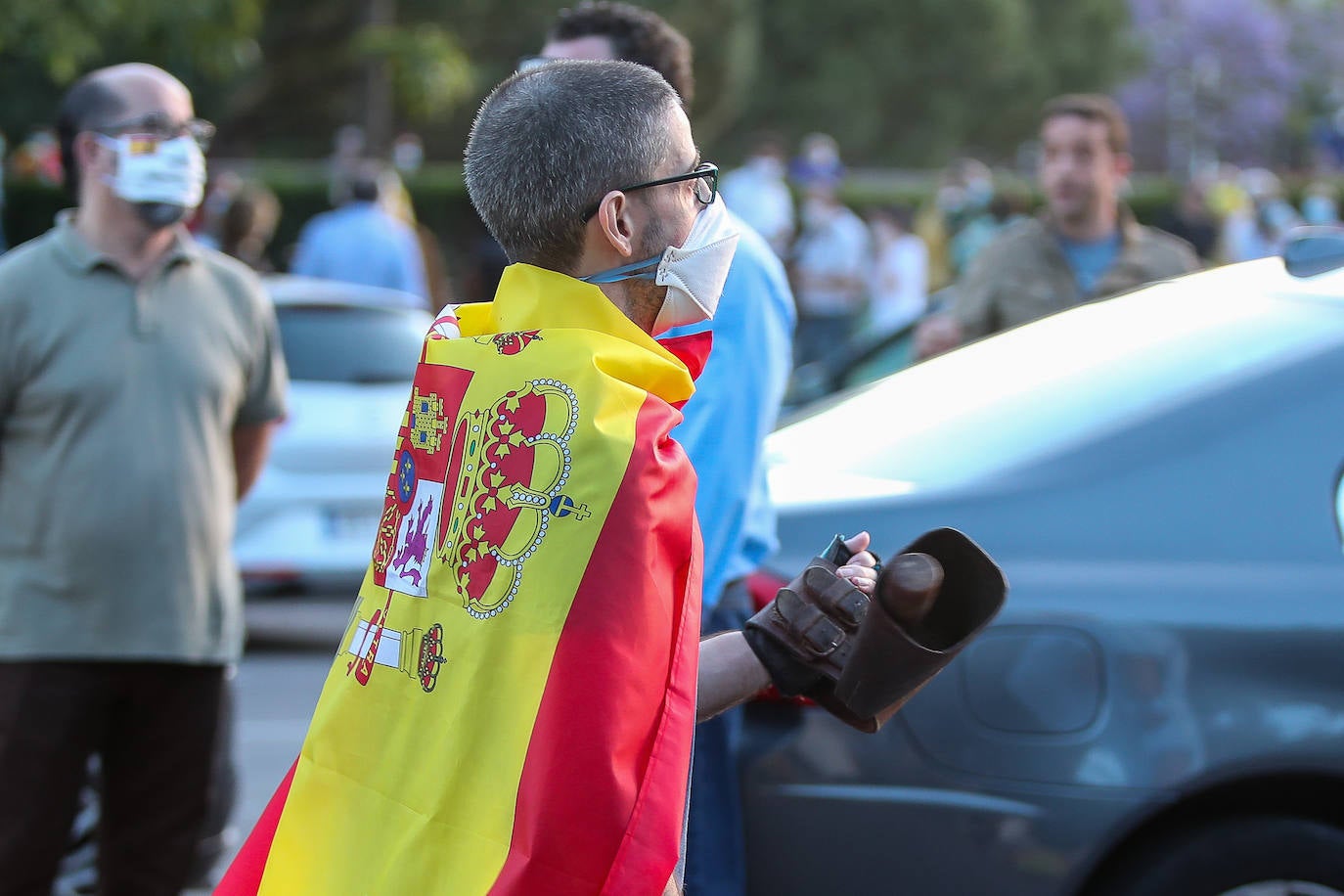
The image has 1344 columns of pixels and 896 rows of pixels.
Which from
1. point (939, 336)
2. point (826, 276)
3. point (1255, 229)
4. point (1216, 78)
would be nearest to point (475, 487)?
point (939, 336)

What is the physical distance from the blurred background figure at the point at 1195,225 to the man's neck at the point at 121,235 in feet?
42.5

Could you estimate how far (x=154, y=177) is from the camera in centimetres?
376

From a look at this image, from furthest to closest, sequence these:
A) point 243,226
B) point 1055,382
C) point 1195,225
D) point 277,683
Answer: point 1195,225 < point 243,226 < point 277,683 < point 1055,382

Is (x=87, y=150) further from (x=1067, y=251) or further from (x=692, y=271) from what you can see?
(x=1067, y=251)

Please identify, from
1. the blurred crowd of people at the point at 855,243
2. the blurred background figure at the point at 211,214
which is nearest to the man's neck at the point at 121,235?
the blurred background figure at the point at 211,214

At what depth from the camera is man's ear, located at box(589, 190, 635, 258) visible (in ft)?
6.86

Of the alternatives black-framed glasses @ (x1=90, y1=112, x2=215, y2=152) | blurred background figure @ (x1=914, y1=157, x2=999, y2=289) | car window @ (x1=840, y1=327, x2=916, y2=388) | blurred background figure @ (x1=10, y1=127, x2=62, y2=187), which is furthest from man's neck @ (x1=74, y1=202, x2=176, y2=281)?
blurred background figure @ (x1=10, y1=127, x2=62, y2=187)

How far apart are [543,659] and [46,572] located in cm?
194

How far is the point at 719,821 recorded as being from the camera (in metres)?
3.07

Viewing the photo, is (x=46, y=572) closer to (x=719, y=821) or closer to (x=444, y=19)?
(x=719, y=821)

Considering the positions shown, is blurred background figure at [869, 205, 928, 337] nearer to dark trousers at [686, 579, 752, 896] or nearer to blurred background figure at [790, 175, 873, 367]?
blurred background figure at [790, 175, 873, 367]

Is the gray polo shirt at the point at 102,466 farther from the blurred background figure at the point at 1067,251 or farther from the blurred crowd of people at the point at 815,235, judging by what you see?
the blurred crowd of people at the point at 815,235

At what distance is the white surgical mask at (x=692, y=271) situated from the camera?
2.15 meters

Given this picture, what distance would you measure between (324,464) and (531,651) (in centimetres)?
623
